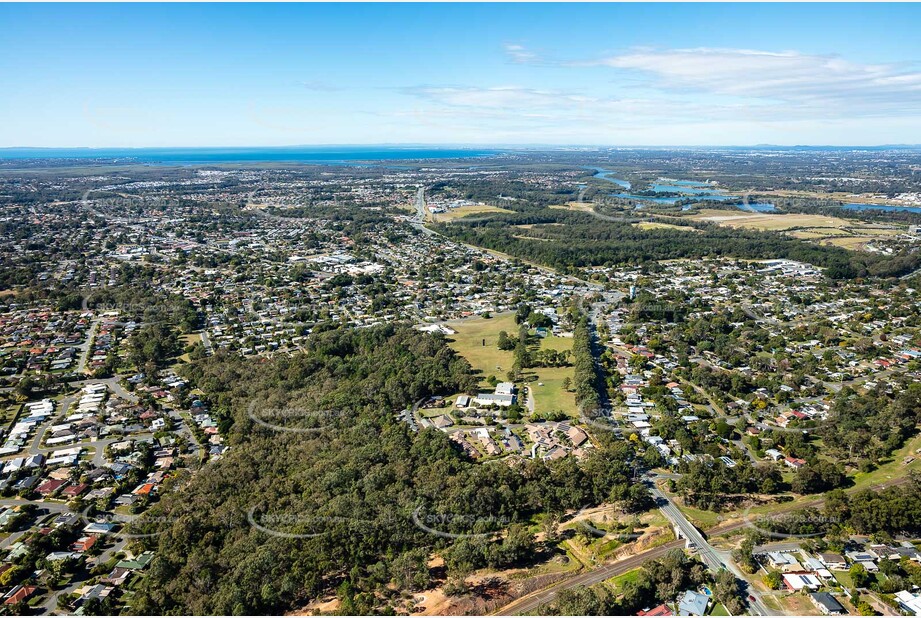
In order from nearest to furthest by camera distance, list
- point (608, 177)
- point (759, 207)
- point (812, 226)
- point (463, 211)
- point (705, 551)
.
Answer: point (705, 551)
point (812, 226)
point (463, 211)
point (759, 207)
point (608, 177)

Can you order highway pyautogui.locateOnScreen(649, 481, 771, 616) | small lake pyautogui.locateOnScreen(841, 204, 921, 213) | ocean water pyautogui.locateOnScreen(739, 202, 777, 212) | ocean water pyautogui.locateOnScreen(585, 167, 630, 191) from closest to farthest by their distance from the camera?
highway pyautogui.locateOnScreen(649, 481, 771, 616) < small lake pyautogui.locateOnScreen(841, 204, 921, 213) < ocean water pyautogui.locateOnScreen(739, 202, 777, 212) < ocean water pyautogui.locateOnScreen(585, 167, 630, 191)

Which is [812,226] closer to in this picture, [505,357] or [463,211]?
[463,211]

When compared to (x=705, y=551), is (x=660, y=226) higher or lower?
higher

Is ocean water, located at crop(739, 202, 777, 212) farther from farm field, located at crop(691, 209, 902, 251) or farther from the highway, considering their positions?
the highway

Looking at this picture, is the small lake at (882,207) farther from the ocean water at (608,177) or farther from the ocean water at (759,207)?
the ocean water at (608,177)

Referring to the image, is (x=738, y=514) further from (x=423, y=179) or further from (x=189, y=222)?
(x=423, y=179)

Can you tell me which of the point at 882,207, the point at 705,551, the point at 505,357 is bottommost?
the point at 705,551

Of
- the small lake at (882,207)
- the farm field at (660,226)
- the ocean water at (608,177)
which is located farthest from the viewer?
the ocean water at (608,177)

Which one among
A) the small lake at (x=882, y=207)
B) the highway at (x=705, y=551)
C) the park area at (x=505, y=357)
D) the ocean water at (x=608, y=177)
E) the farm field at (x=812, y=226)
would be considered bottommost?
the highway at (x=705, y=551)

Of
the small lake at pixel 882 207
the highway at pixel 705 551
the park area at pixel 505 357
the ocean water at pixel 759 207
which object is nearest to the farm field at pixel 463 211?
the ocean water at pixel 759 207

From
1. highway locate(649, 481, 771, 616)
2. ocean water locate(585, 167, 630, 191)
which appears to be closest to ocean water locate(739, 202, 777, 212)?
ocean water locate(585, 167, 630, 191)

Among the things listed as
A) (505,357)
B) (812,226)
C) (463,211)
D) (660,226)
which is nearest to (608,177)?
(463,211)

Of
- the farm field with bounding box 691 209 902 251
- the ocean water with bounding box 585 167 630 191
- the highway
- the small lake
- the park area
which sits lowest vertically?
the highway
